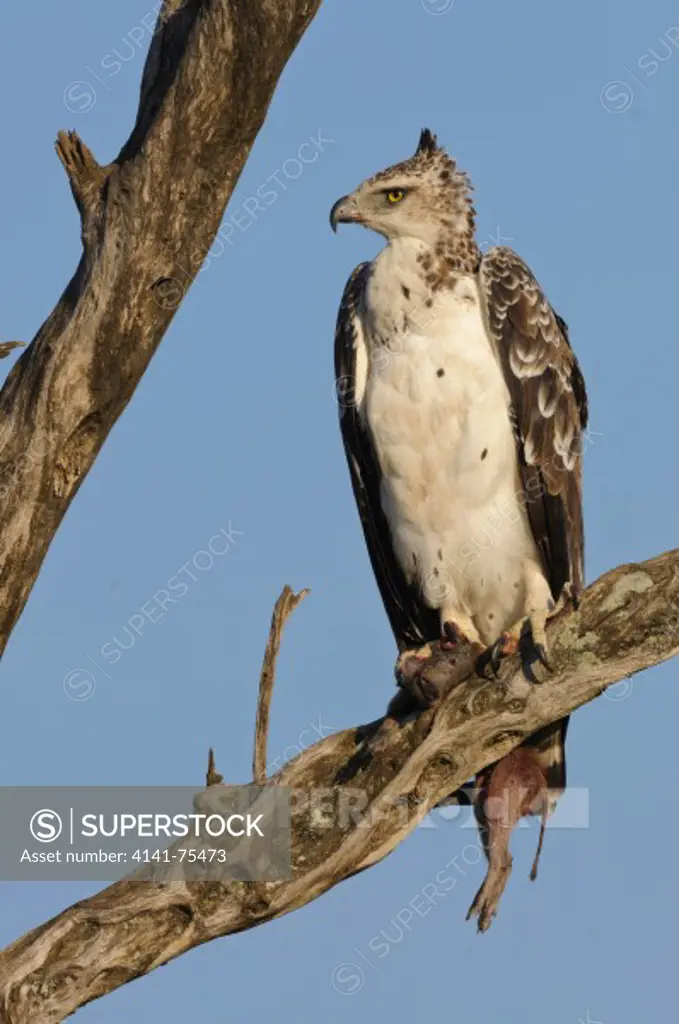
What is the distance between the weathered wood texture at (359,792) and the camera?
18.5ft

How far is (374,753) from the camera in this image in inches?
254

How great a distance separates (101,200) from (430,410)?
2090 mm

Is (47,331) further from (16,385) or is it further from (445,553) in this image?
(445,553)

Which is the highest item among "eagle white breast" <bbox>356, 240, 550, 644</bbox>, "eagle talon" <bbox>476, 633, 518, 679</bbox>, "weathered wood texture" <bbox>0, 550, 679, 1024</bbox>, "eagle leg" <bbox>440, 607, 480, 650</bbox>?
"eagle white breast" <bbox>356, 240, 550, 644</bbox>

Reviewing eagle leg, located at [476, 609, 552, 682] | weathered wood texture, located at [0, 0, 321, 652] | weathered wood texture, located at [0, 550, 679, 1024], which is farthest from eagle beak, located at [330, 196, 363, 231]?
weathered wood texture, located at [0, 550, 679, 1024]

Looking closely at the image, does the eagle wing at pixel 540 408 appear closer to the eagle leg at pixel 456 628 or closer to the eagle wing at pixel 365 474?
the eagle leg at pixel 456 628

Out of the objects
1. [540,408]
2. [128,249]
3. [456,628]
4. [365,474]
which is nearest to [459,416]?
[540,408]

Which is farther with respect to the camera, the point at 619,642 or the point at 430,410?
the point at 430,410

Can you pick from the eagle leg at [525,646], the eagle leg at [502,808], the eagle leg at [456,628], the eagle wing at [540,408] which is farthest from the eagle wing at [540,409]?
the eagle leg at [525,646]

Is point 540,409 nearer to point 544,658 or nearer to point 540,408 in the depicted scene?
point 540,408

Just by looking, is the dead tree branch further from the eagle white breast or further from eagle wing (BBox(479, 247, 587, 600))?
eagle wing (BBox(479, 247, 587, 600))

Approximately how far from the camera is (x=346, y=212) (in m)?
8.05

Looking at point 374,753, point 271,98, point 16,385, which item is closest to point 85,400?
point 16,385

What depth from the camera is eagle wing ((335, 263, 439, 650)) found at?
786 centimetres
